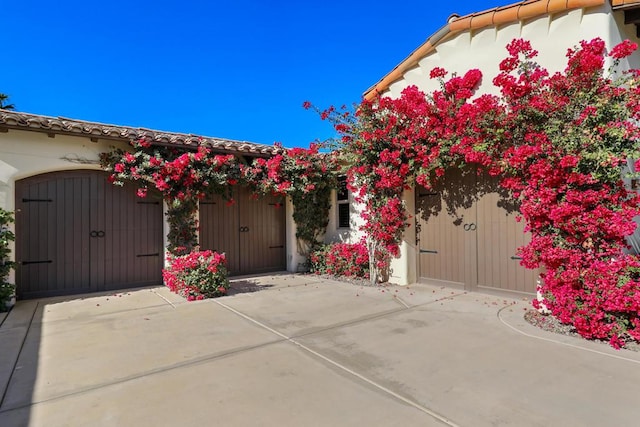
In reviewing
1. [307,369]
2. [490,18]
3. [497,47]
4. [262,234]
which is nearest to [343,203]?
[262,234]

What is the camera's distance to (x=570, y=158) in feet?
13.3

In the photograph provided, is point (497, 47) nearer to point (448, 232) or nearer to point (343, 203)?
point (448, 232)

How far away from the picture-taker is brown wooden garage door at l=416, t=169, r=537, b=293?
19.4 ft

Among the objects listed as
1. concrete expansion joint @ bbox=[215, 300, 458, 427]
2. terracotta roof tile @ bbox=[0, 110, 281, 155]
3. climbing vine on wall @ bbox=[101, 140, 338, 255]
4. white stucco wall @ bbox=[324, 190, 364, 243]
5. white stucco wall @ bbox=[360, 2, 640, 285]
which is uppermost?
white stucco wall @ bbox=[360, 2, 640, 285]

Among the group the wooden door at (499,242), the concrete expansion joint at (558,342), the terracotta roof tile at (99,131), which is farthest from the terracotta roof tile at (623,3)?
the terracotta roof tile at (99,131)

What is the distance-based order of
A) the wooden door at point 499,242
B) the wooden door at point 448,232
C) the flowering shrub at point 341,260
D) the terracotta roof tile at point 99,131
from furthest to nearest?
the flowering shrub at point 341,260
the wooden door at point 448,232
the wooden door at point 499,242
the terracotta roof tile at point 99,131

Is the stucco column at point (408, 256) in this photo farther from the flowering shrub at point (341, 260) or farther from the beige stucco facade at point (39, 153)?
the beige stucco facade at point (39, 153)

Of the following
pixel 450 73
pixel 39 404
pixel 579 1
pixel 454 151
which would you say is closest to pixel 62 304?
pixel 39 404

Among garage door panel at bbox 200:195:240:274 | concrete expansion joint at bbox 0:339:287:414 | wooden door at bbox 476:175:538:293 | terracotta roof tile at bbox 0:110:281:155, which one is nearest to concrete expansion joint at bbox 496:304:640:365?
wooden door at bbox 476:175:538:293

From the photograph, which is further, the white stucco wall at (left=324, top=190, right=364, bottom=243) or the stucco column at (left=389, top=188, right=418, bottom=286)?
the white stucco wall at (left=324, top=190, right=364, bottom=243)

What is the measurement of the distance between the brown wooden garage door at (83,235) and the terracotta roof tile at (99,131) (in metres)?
0.94

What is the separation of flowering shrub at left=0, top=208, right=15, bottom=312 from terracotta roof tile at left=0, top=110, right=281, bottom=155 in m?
1.50

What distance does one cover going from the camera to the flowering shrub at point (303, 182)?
805 centimetres

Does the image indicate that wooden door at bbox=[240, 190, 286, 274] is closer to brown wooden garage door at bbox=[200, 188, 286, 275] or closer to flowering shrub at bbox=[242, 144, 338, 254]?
brown wooden garage door at bbox=[200, 188, 286, 275]
